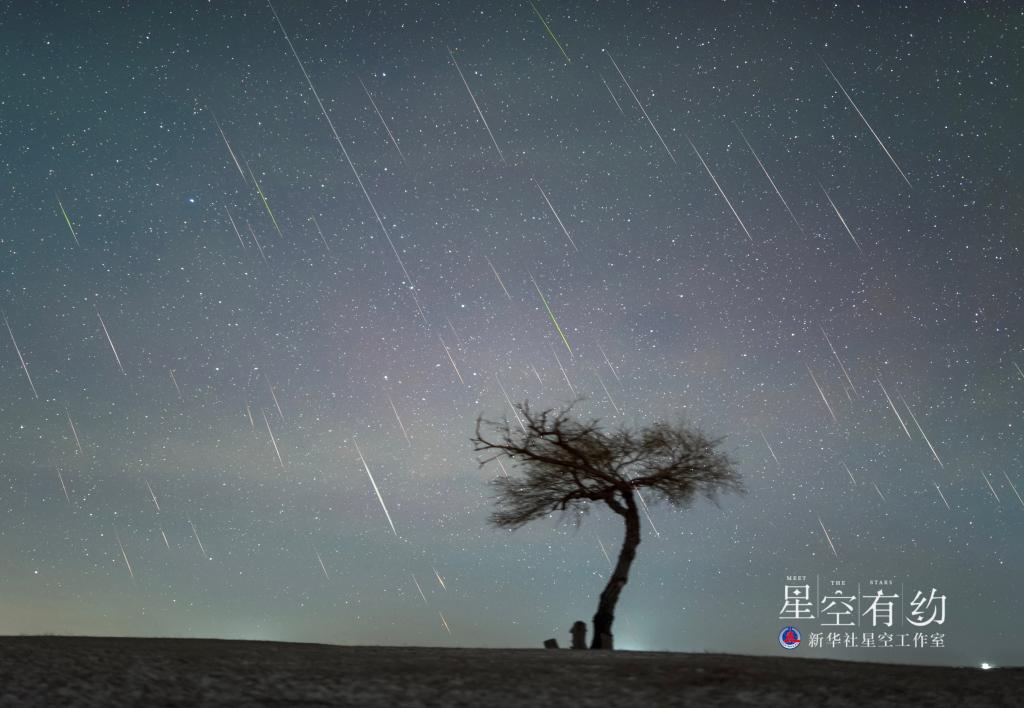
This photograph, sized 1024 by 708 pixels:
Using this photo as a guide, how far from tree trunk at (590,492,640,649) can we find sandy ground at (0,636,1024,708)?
8.93 metres

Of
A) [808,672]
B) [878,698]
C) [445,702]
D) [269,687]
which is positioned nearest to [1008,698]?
[878,698]

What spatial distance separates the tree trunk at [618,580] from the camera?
2959 centimetres

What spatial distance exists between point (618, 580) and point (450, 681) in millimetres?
14565

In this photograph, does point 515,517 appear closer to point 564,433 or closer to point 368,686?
point 564,433

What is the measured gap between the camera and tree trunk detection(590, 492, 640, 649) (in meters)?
29.6

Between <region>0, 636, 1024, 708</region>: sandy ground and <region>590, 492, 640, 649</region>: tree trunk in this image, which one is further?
<region>590, 492, 640, 649</region>: tree trunk

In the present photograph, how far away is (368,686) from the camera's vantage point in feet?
52.9

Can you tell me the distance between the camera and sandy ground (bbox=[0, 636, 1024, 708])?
15.2 meters

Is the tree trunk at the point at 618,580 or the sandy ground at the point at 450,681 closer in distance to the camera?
the sandy ground at the point at 450,681

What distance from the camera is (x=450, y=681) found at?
54.5 ft

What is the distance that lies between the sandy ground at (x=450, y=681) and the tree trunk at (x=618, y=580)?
8.93 m

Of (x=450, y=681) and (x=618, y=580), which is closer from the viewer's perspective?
(x=450, y=681)

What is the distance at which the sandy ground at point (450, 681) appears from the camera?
49.8 feet

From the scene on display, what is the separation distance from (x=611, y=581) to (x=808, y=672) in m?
12.4
